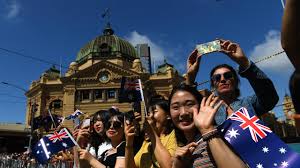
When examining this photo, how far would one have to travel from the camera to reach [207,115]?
85.5 inches

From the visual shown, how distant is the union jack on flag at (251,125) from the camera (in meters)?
2.27

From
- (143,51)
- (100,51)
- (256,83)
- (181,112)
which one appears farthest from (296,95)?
(143,51)

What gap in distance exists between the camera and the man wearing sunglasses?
3111 millimetres

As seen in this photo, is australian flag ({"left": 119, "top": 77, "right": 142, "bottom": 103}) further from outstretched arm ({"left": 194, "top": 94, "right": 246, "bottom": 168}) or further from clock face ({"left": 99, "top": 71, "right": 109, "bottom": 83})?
clock face ({"left": 99, "top": 71, "right": 109, "bottom": 83})

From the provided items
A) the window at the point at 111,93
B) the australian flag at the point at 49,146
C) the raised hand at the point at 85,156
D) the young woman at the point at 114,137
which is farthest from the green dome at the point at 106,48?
the raised hand at the point at 85,156

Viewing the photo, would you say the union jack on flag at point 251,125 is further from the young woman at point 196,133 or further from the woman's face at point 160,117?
the woman's face at point 160,117

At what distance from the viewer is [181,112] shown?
279 centimetres

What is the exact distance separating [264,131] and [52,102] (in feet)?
141

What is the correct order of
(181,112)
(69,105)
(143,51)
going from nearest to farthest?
(181,112) < (69,105) < (143,51)

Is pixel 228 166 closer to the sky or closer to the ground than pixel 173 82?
closer to the ground

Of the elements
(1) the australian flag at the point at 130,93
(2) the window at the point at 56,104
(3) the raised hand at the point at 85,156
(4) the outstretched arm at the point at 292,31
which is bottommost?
(3) the raised hand at the point at 85,156

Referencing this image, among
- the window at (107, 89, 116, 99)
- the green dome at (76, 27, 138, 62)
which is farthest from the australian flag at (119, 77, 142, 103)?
the green dome at (76, 27, 138, 62)

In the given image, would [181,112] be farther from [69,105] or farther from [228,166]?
[69,105]

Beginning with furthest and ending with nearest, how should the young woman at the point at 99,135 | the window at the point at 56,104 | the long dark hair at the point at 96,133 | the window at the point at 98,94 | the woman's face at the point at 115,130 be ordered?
the window at the point at 56,104
the window at the point at 98,94
the young woman at the point at 99,135
the long dark hair at the point at 96,133
the woman's face at the point at 115,130
